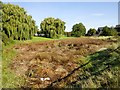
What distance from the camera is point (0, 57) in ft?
56.0

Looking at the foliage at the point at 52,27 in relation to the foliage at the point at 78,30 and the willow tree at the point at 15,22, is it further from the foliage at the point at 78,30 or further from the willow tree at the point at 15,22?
the willow tree at the point at 15,22

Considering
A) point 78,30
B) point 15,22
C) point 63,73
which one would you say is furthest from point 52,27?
point 63,73

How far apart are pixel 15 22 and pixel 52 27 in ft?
72.5

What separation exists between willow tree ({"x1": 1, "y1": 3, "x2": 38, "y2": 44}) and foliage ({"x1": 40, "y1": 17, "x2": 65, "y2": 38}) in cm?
1456

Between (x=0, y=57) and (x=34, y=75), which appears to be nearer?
(x=34, y=75)

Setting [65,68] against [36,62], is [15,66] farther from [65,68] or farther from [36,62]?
[65,68]

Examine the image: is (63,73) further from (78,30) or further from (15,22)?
(78,30)

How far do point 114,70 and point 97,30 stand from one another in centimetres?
6987

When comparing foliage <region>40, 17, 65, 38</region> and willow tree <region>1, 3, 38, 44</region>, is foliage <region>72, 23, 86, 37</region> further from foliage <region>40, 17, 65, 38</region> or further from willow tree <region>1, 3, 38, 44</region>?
willow tree <region>1, 3, 38, 44</region>

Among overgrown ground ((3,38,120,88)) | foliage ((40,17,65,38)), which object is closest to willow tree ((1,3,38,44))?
foliage ((40,17,65,38))

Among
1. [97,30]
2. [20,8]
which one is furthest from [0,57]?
[97,30]

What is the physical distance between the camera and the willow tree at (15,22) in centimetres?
3562

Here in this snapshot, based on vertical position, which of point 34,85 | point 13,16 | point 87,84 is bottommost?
point 34,85

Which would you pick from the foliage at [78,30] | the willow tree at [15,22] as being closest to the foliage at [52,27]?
the foliage at [78,30]
